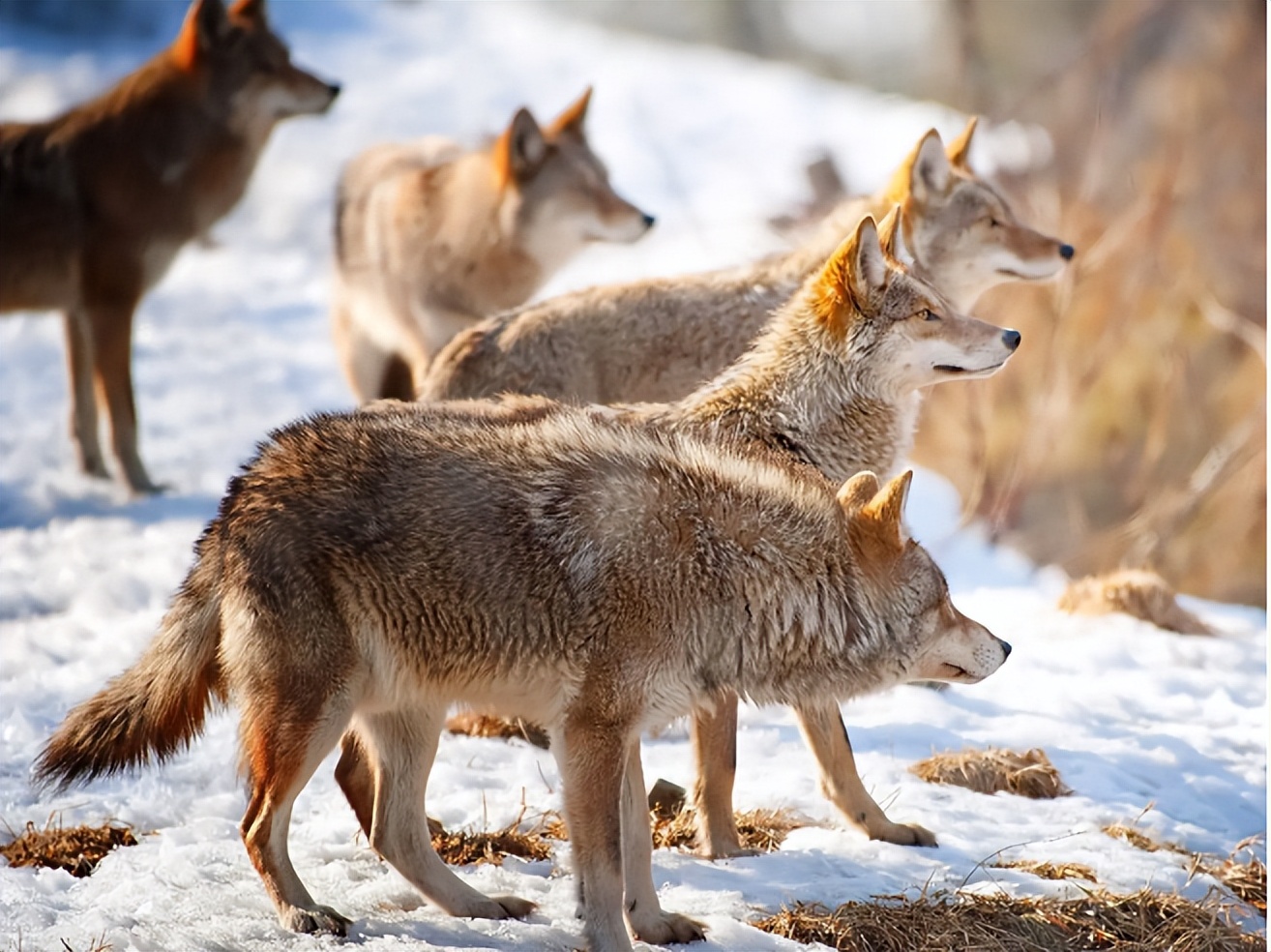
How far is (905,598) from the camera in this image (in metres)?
4.25

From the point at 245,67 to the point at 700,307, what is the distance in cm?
448

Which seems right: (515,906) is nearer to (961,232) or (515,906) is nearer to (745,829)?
(745,829)

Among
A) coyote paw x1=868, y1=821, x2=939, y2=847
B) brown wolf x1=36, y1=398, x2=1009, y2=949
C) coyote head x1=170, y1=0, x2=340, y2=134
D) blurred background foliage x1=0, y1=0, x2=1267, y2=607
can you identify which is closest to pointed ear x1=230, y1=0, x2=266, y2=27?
coyote head x1=170, y1=0, x2=340, y2=134

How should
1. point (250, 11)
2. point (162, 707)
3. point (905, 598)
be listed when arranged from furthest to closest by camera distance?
point (250, 11) < point (905, 598) < point (162, 707)

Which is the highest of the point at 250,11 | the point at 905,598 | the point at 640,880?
the point at 250,11

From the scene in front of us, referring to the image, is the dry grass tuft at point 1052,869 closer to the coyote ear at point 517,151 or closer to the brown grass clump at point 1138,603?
the brown grass clump at point 1138,603

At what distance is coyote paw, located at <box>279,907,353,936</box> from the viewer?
12.7 feet

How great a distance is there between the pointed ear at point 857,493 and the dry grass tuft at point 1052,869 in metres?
1.50

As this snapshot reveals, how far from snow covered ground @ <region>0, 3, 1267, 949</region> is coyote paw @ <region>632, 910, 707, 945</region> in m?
0.09

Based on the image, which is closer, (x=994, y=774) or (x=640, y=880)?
(x=640, y=880)

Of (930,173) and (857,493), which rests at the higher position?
(930,173)

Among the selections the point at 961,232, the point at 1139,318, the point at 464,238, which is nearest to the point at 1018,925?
the point at 961,232

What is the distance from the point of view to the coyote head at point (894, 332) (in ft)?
17.0

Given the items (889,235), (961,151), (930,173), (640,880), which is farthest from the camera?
(961,151)
